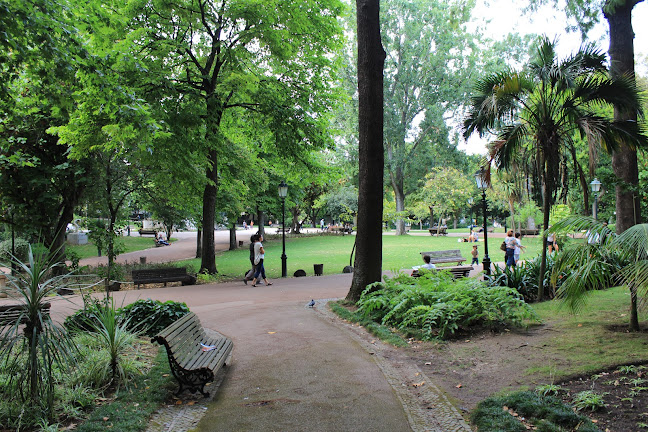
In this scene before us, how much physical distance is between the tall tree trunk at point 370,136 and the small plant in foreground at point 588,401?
593cm

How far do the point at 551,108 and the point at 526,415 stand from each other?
24.7 ft

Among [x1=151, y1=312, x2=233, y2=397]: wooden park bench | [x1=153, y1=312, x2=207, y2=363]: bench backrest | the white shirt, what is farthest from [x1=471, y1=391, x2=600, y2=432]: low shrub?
the white shirt

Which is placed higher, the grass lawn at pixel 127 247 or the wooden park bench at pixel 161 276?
the grass lawn at pixel 127 247

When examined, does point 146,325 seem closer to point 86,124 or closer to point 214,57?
point 86,124

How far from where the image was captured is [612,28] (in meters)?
11.2

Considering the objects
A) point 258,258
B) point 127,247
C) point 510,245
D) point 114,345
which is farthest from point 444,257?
point 127,247

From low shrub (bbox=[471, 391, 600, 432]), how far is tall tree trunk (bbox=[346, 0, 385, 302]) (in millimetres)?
5613

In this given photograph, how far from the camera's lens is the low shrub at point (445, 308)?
23.4 ft

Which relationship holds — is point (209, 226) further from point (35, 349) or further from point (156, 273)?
point (35, 349)

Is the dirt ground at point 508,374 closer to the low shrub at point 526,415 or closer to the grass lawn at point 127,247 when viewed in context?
the low shrub at point 526,415

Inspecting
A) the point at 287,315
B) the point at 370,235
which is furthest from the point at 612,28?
the point at 287,315

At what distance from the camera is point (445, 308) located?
7316mm

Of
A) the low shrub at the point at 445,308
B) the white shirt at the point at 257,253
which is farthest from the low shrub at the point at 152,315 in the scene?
the white shirt at the point at 257,253

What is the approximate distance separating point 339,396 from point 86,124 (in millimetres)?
12131
